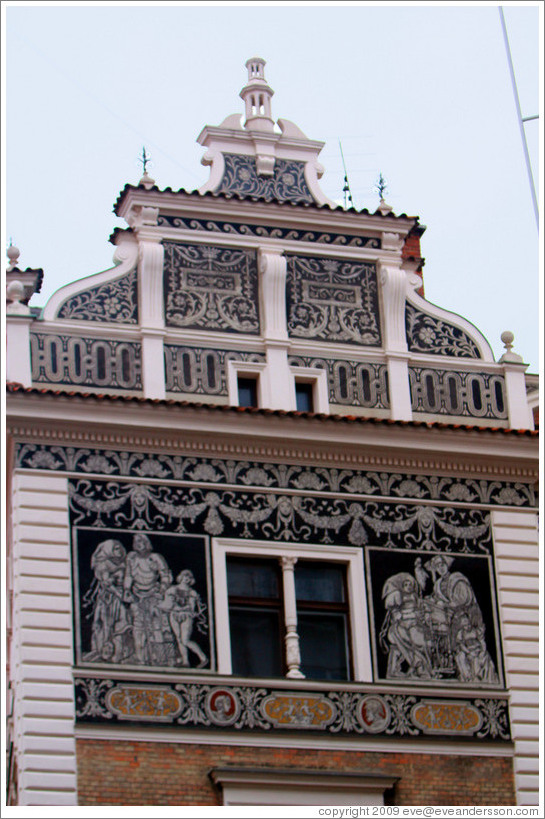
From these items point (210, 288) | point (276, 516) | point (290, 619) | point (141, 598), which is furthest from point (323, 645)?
point (210, 288)

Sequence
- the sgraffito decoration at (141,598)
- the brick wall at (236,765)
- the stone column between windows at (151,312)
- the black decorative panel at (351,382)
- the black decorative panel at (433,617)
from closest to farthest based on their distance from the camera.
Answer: the brick wall at (236,765)
the sgraffito decoration at (141,598)
the black decorative panel at (433,617)
the stone column between windows at (151,312)
the black decorative panel at (351,382)

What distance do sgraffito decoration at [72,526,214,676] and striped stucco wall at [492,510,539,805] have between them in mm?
3582

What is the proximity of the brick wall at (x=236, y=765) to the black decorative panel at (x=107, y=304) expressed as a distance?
17.4 feet

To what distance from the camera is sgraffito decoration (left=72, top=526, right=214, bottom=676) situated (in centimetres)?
2333

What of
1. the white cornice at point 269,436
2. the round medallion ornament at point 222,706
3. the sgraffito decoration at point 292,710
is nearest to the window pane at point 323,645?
the sgraffito decoration at point 292,710

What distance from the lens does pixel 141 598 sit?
2372 cm

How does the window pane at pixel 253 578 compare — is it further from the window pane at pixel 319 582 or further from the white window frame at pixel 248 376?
the white window frame at pixel 248 376

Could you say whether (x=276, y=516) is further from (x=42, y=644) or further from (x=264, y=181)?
(x=264, y=181)

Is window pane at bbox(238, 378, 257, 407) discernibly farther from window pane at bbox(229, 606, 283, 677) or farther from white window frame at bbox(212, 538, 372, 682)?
window pane at bbox(229, 606, 283, 677)

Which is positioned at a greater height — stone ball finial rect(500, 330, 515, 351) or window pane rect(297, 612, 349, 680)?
stone ball finial rect(500, 330, 515, 351)

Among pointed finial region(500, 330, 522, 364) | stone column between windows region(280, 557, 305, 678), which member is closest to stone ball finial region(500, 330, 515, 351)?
pointed finial region(500, 330, 522, 364)

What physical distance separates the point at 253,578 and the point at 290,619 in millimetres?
691

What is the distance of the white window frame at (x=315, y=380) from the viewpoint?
2564 cm

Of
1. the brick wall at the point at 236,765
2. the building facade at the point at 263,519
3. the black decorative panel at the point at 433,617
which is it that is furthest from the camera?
the black decorative panel at the point at 433,617
